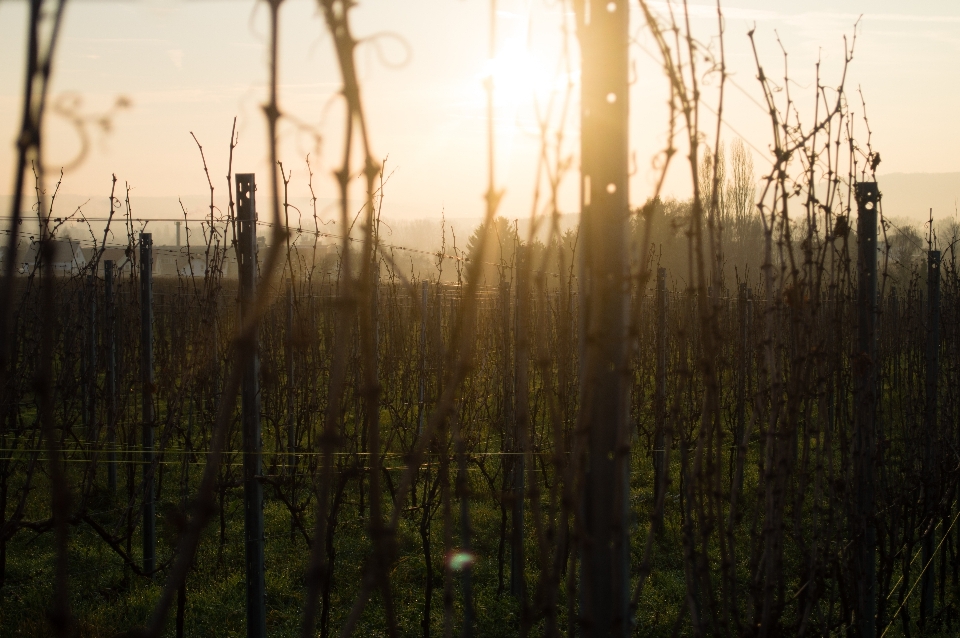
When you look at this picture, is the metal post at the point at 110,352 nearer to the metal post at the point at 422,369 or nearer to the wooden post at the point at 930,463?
the metal post at the point at 422,369

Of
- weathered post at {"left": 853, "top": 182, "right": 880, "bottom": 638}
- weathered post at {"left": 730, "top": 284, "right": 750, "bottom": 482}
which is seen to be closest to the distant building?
weathered post at {"left": 853, "top": 182, "right": 880, "bottom": 638}

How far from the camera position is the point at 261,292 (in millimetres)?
630

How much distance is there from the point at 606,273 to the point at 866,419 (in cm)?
173

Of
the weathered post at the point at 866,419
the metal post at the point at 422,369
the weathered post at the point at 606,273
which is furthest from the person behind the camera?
the metal post at the point at 422,369

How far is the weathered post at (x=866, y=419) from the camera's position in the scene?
2.42m

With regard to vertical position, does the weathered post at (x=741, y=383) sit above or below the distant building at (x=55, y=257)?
below

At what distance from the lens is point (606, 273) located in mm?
1140

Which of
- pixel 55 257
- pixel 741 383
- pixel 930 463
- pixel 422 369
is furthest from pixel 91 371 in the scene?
pixel 55 257

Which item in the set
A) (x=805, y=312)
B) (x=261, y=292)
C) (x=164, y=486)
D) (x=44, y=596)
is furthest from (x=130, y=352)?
(x=261, y=292)

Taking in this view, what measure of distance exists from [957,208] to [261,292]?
631 centimetres

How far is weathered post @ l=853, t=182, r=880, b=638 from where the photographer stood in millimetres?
2420

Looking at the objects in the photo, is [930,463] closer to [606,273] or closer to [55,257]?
[606,273]

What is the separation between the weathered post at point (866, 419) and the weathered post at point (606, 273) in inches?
59.5

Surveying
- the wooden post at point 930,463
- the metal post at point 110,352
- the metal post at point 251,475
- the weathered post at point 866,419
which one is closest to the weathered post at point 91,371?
the metal post at point 110,352
